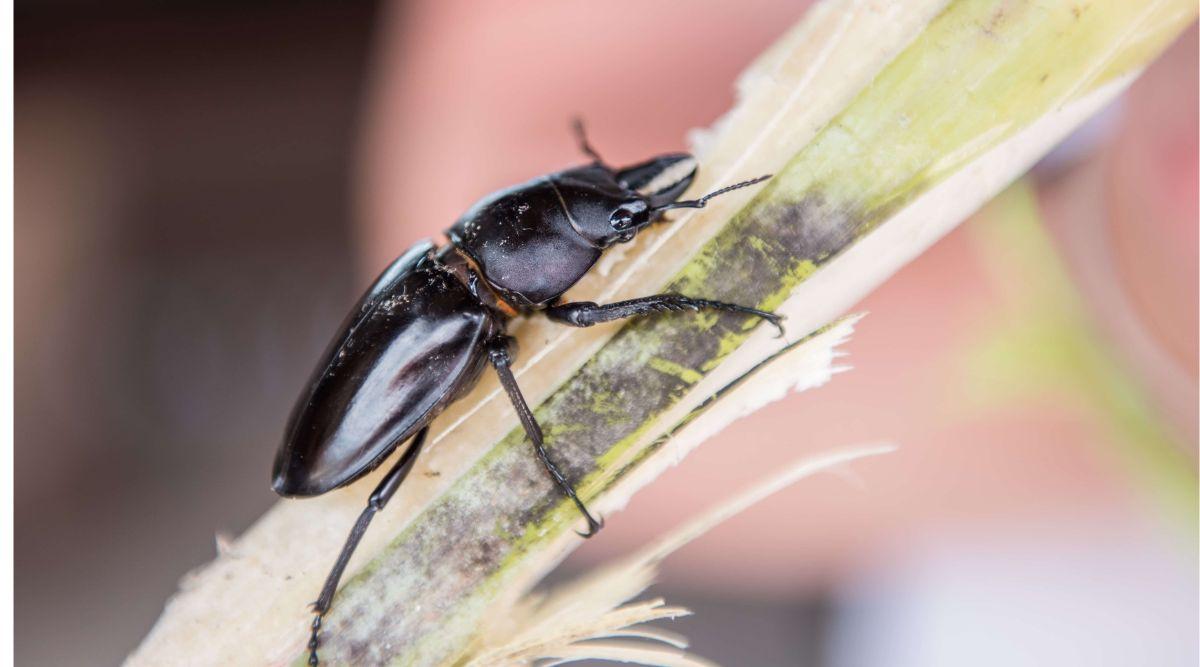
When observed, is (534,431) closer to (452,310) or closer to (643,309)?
(643,309)

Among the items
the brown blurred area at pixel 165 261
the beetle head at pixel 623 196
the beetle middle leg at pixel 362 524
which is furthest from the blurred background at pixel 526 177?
the beetle middle leg at pixel 362 524

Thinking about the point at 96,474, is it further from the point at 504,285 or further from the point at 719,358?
the point at 719,358

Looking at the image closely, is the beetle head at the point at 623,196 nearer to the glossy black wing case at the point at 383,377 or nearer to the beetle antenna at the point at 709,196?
the beetle antenna at the point at 709,196

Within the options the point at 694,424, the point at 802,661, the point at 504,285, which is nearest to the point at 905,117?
the point at 694,424

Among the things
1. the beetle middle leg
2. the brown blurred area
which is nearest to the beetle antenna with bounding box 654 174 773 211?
the beetle middle leg

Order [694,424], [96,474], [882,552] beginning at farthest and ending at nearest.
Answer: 1. [96,474]
2. [882,552]
3. [694,424]

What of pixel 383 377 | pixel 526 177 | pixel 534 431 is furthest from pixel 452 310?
pixel 526 177

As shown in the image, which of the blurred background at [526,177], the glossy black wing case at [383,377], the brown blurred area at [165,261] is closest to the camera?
the glossy black wing case at [383,377]
